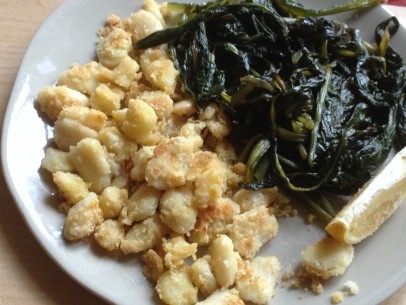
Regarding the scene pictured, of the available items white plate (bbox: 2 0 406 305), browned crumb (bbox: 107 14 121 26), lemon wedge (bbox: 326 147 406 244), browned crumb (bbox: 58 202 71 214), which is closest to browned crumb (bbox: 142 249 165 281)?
white plate (bbox: 2 0 406 305)

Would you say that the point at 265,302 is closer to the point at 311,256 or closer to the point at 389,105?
the point at 311,256

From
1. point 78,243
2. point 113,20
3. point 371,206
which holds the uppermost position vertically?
point 113,20

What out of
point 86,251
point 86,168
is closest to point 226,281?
point 86,251

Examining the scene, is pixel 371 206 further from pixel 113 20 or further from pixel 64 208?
pixel 113 20

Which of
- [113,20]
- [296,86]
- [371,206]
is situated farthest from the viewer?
[113,20]

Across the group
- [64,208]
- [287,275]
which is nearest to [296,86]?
[287,275]

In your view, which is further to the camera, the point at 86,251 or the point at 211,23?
the point at 211,23

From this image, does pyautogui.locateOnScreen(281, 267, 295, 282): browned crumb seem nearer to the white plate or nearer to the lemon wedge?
the white plate
